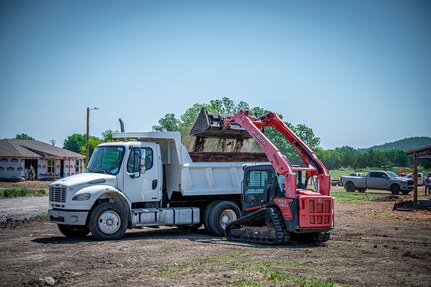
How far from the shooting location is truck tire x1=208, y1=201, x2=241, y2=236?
16.2 meters

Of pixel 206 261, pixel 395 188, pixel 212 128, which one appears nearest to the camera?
pixel 206 261

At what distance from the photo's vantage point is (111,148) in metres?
15.6

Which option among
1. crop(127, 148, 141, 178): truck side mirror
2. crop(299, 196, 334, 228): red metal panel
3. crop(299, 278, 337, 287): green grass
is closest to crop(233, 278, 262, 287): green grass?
crop(299, 278, 337, 287): green grass

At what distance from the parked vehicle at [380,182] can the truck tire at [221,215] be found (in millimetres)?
29459

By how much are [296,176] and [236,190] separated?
3.70m

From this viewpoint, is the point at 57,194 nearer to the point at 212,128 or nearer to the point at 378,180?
the point at 212,128

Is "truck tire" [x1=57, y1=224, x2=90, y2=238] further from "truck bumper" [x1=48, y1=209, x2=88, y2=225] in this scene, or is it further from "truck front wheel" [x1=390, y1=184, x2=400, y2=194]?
"truck front wheel" [x1=390, y1=184, x2=400, y2=194]

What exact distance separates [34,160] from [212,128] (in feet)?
161

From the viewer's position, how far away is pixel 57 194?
1454cm

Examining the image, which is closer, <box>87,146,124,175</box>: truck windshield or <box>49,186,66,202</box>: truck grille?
<box>49,186,66,202</box>: truck grille

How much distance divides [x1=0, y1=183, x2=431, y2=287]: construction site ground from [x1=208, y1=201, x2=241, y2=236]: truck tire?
1.23 ft

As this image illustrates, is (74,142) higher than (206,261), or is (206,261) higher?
(74,142)

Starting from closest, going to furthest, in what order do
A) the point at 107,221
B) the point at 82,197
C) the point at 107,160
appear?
the point at 82,197, the point at 107,221, the point at 107,160

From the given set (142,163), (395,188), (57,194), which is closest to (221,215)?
(142,163)
